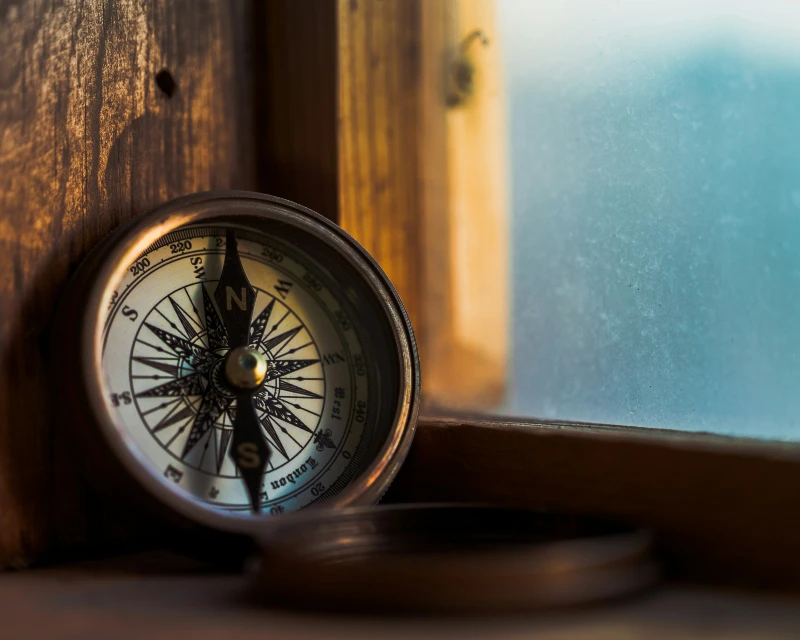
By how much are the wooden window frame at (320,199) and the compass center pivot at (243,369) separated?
7.6 inches

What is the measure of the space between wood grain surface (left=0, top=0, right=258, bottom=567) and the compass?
0.07 meters

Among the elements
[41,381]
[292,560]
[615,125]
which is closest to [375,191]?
[615,125]

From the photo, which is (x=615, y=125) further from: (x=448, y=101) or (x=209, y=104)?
(x=209, y=104)

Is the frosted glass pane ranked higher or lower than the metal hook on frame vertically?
lower

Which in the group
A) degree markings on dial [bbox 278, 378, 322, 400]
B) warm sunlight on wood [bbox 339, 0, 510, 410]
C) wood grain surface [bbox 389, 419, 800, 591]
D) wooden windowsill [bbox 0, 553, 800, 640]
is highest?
warm sunlight on wood [bbox 339, 0, 510, 410]

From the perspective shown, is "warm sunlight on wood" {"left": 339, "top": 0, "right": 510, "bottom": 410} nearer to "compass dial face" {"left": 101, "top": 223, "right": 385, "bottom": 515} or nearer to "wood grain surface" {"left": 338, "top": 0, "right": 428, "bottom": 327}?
"wood grain surface" {"left": 338, "top": 0, "right": 428, "bottom": 327}

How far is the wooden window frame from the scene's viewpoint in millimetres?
902

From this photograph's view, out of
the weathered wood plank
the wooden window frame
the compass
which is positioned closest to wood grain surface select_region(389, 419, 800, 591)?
the wooden window frame

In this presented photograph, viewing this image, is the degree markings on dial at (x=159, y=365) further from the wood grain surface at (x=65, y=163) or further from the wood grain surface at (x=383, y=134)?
the wood grain surface at (x=383, y=134)

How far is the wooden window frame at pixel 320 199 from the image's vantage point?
0.90 metres

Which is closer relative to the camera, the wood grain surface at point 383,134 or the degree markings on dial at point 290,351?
the degree markings on dial at point 290,351

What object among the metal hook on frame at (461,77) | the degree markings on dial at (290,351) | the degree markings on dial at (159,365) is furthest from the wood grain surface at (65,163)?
the metal hook on frame at (461,77)

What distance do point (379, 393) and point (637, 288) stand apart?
358 mm

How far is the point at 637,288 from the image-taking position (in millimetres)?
1181
